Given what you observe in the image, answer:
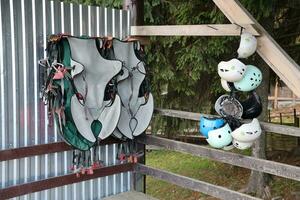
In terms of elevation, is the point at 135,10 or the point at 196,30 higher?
the point at 135,10

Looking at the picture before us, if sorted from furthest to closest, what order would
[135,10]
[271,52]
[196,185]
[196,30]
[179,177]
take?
1. [135,10]
2. [179,177]
3. [196,185]
4. [196,30]
5. [271,52]

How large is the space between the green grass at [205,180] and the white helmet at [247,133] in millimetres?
3246

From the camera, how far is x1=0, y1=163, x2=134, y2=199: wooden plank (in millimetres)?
3400

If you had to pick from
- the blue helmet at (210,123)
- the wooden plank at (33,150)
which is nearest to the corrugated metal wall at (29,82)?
the wooden plank at (33,150)

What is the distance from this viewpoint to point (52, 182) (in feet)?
12.0

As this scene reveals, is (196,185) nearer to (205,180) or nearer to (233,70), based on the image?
(233,70)

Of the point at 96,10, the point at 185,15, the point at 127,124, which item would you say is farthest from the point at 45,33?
the point at 185,15

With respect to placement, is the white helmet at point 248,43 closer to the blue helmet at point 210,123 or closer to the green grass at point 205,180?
the blue helmet at point 210,123

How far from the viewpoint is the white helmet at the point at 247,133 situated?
3250mm

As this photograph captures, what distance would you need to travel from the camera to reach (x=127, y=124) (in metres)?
4.04

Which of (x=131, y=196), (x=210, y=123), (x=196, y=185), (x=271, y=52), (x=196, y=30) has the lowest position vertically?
(x=131, y=196)

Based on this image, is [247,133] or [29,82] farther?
[29,82]

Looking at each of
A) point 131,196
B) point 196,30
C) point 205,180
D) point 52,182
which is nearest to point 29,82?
point 52,182

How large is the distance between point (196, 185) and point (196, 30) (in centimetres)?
128
